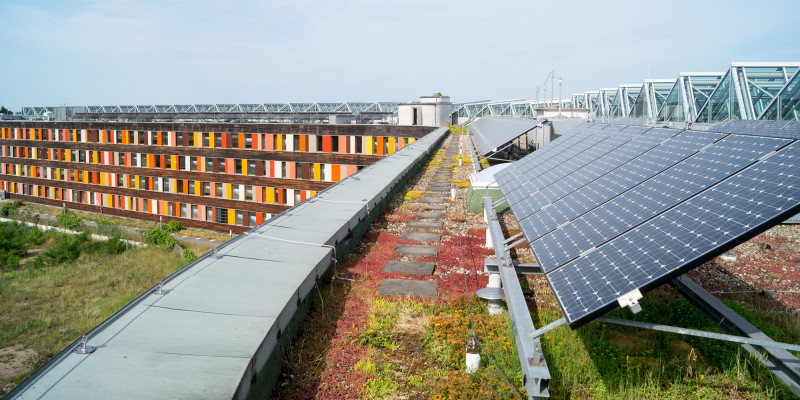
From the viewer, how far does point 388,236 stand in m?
13.2

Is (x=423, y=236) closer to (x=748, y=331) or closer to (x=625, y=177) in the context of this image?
(x=625, y=177)

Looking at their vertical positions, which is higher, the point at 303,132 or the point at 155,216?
the point at 303,132

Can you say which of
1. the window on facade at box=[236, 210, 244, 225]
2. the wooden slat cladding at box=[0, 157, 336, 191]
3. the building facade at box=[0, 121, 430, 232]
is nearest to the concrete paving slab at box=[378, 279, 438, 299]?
the building facade at box=[0, 121, 430, 232]

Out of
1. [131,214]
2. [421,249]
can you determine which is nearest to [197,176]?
[131,214]

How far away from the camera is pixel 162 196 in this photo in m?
78.1

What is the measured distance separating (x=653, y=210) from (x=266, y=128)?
69.1 metres

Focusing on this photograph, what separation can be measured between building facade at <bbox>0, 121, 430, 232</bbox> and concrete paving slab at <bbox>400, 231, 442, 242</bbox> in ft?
171

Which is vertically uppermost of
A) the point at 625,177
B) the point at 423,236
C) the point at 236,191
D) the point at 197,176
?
the point at 625,177

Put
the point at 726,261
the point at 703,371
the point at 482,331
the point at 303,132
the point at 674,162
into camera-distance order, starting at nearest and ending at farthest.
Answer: the point at 703,371 → the point at 482,331 → the point at 674,162 → the point at 726,261 → the point at 303,132

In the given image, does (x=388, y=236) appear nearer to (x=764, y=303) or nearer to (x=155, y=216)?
(x=764, y=303)

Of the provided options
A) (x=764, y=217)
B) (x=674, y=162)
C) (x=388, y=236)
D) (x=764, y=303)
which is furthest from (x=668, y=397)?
(x=388, y=236)

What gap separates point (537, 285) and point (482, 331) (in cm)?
250

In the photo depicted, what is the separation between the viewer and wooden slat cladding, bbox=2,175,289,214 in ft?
238

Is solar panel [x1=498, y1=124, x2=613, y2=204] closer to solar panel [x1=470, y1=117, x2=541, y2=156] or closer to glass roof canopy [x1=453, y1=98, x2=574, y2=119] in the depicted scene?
solar panel [x1=470, y1=117, x2=541, y2=156]
